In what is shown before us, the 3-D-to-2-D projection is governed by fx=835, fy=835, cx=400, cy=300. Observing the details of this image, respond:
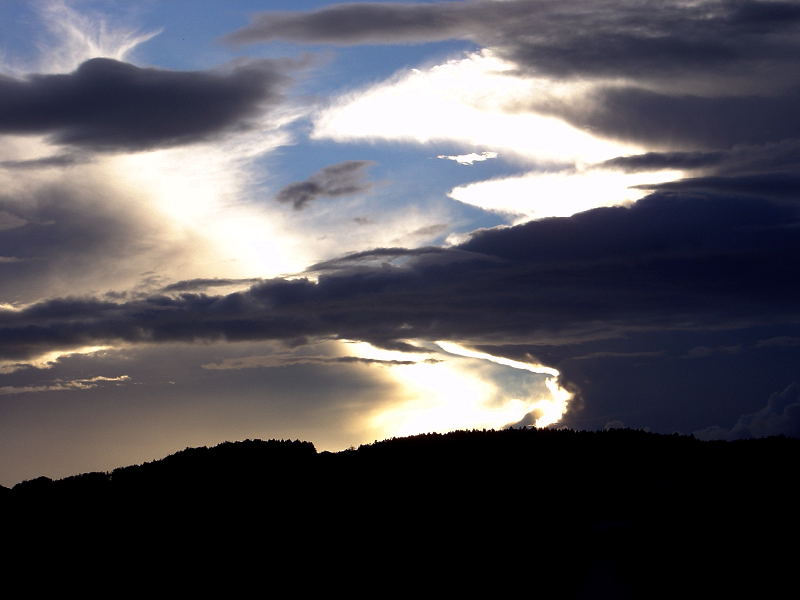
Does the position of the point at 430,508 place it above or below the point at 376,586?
above

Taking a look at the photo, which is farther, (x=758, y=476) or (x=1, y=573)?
(x=1, y=573)

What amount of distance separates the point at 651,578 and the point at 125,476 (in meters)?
20.4

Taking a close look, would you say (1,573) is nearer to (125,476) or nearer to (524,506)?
(125,476)

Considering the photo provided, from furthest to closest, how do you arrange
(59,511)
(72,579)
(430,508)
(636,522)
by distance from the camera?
(59,511), (72,579), (430,508), (636,522)

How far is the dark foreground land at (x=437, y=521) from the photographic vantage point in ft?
69.0

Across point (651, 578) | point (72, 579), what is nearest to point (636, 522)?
point (651, 578)

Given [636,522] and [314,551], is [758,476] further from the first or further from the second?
[314,551]

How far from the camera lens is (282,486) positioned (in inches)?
1133

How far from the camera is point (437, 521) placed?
957 inches

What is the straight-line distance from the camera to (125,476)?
32.1 meters

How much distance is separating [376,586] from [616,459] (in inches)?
336

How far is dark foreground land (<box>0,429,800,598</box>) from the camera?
21.0 metres

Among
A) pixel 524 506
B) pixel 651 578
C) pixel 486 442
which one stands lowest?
pixel 651 578

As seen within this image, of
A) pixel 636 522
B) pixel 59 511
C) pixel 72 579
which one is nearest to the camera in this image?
pixel 636 522
